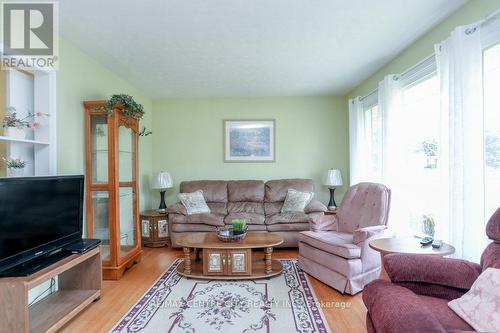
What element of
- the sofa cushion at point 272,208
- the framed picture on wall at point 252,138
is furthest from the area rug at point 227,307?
A: the framed picture on wall at point 252,138

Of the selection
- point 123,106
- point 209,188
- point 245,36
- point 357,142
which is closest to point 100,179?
point 123,106

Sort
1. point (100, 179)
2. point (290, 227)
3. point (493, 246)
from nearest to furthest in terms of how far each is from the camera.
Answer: point (493, 246), point (100, 179), point (290, 227)

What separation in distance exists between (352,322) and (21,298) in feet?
7.53

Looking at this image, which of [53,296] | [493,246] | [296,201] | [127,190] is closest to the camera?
[493,246]

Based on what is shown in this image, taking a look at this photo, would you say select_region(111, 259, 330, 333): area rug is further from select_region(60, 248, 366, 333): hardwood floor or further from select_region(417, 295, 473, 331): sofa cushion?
select_region(417, 295, 473, 331): sofa cushion

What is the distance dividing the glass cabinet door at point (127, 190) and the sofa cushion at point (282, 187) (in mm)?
2106

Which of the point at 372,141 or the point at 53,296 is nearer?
the point at 53,296

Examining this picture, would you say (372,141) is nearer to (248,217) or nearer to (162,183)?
(248,217)

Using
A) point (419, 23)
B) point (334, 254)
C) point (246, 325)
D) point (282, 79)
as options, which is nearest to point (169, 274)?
point (246, 325)

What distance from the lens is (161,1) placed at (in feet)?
6.66

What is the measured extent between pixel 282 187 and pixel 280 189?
0.05m

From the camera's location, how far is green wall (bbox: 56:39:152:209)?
263cm

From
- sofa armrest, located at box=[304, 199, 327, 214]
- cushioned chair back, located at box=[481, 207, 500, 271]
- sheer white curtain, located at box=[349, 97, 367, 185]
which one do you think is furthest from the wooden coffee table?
sheer white curtain, located at box=[349, 97, 367, 185]

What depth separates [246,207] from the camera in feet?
14.3
